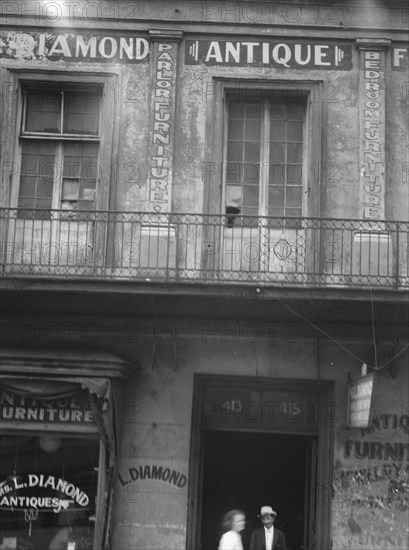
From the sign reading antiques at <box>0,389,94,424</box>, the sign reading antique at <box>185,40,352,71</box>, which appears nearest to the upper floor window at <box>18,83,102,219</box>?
the sign reading antique at <box>185,40,352,71</box>

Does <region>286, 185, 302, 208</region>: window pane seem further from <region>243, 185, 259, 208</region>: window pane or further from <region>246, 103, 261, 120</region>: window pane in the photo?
<region>246, 103, 261, 120</region>: window pane

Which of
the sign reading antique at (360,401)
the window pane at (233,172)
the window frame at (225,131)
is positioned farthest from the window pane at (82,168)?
the sign reading antique at (360,401)

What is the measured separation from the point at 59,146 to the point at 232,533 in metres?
5.86

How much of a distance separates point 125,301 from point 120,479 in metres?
2.30

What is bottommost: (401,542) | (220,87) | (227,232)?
(401,542)

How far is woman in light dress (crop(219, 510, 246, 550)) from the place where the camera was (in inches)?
421

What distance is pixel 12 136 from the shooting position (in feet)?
42.5

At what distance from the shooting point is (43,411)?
11.9 meters

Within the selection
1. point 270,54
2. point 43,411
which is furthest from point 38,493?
point 270,54

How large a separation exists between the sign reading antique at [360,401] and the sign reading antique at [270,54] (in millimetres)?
4539

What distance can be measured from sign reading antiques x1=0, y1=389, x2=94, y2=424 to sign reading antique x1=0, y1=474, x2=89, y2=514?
2.56 feet

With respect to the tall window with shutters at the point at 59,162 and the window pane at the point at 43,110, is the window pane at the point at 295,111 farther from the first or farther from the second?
the window pane at the point at 43,110

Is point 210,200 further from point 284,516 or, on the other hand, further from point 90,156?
point 284,516

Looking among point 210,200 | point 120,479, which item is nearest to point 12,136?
point 210,200
